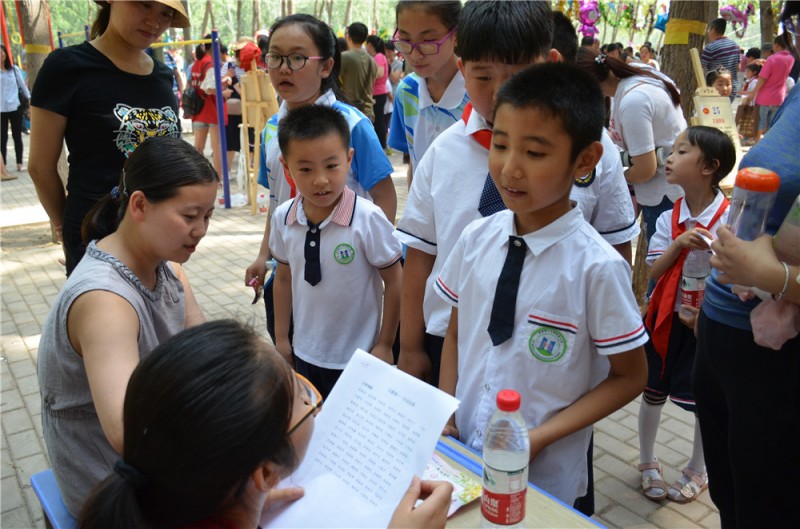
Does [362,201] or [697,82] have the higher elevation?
[697,82]

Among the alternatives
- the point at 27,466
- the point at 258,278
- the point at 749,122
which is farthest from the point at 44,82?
the point at 749,122

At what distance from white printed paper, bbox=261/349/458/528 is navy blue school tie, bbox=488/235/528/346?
12.6 inches

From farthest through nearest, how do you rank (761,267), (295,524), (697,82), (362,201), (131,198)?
(697,82)
(362,201)
(131,198)
(761,267)
(295,524)

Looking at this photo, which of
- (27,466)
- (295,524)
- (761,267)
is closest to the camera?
(295,524)

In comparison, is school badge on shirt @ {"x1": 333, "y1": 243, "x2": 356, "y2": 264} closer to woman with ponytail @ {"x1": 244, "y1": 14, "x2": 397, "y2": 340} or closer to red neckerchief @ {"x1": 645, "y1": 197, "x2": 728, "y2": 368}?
woman with ponytail @ {"x1": 244, "y1": 14, "x2": 397, "y2": 340}

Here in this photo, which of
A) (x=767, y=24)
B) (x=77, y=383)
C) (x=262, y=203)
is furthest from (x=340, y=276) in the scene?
(x=767, y=24)

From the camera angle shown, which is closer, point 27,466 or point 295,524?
point 295,524

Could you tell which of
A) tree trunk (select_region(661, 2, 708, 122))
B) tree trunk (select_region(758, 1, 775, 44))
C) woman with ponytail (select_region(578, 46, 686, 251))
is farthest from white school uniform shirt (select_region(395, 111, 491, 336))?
tree trunk (select_region(758, 1, 775, 44))

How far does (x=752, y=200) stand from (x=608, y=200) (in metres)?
0.38

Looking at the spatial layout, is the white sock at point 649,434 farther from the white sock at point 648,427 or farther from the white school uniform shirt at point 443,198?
the white school uniform shirt at point 443,198

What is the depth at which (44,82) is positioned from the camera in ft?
7.43

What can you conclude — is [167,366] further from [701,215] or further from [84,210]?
[701,215]

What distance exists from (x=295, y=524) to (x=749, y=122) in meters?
11.9

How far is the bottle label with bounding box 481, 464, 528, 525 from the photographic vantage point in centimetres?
104
